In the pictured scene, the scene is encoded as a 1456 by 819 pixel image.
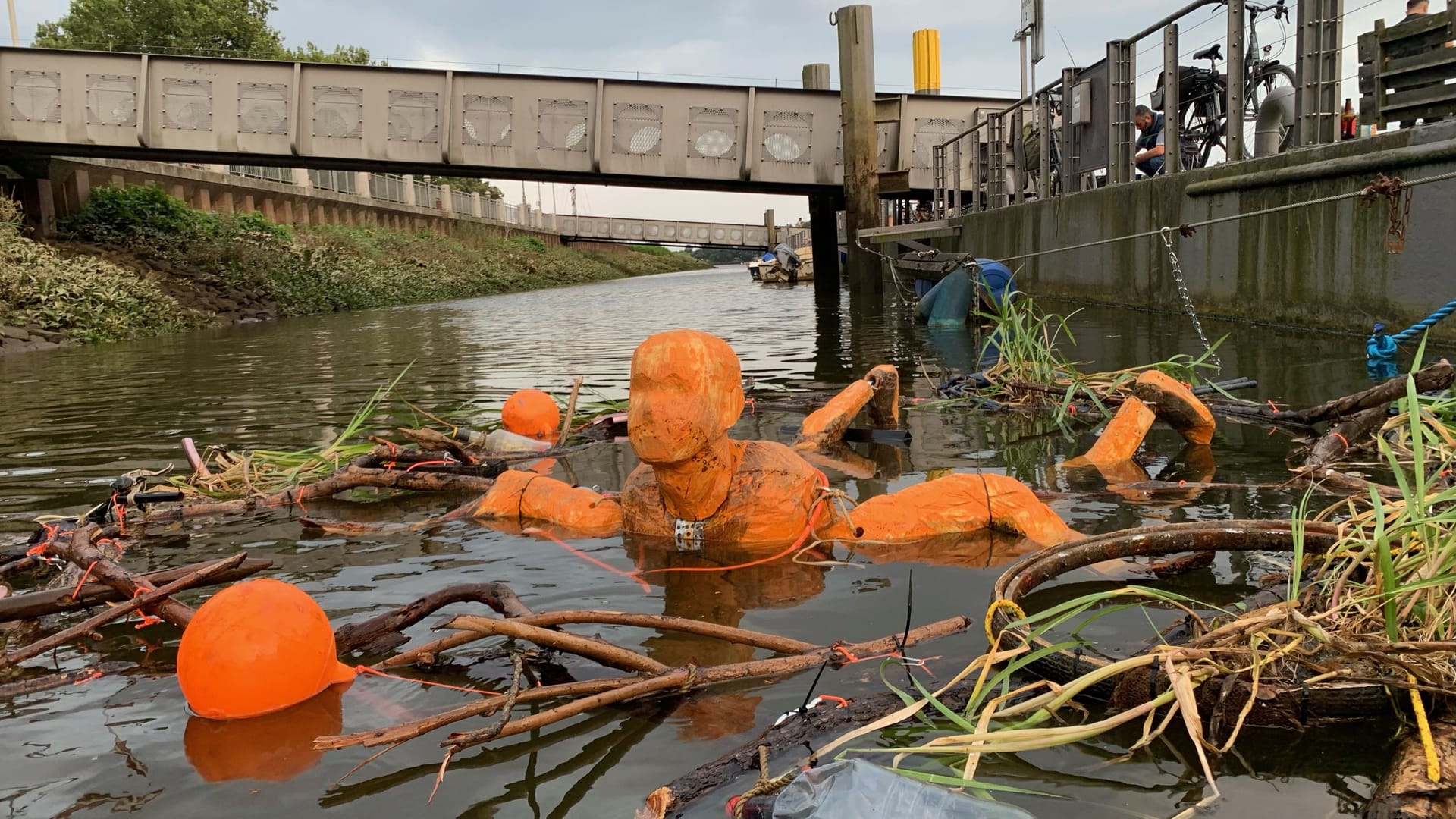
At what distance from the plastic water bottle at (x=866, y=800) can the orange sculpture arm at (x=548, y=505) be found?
292cm

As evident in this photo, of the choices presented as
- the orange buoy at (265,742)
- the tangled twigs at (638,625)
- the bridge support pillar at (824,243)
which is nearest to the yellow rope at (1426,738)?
the tangled twigs at (638,625)

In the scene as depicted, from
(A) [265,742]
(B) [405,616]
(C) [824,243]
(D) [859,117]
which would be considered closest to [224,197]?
(C) [824,243]

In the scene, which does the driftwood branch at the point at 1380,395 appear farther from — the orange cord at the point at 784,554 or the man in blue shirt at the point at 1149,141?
the man in blue shirt at the point at 1149,141

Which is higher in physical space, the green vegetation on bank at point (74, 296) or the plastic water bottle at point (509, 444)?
the green vegetation on bank at point (74, 296)

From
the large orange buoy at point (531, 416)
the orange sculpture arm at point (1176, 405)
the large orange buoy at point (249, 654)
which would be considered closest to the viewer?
the large orange buoy at point (249, 654)

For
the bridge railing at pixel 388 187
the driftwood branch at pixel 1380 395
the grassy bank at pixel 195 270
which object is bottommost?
the driftwood branch at pixel 1380 395

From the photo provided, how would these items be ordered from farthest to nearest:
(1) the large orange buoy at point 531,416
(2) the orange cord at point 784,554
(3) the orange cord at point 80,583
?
(1) the large orange buoy at point 531,416 < (2) the orange cord at point 784,554 < (3) the orange cord at point 80,583

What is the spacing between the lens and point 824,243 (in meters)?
29.7

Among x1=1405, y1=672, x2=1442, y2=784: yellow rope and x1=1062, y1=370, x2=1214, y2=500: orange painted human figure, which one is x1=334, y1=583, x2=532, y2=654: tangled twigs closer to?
x1=1405, y1=672, x2=1442, y2=784: yellow rope

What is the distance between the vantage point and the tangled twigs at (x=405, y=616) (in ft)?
11.8

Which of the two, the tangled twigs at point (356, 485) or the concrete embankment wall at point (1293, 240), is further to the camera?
the concrete embankment wall at point (1293, 240)

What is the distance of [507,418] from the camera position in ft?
27.2

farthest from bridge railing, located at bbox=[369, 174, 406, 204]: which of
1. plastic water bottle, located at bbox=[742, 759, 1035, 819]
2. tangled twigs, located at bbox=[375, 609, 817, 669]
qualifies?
plastic water bottle, located at bbox=[742, 759, 1035, 819]

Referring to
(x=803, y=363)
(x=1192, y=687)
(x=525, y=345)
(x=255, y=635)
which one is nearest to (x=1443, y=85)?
(x=803, y=363)
